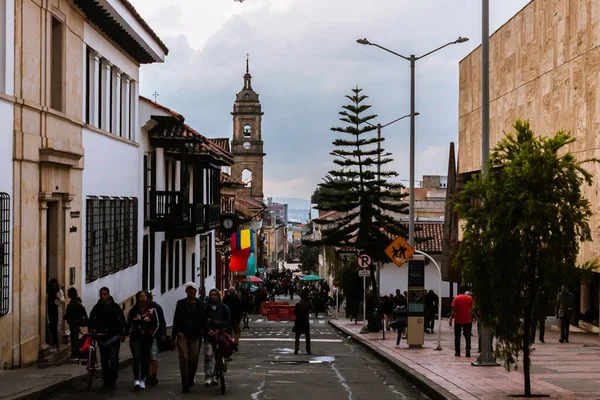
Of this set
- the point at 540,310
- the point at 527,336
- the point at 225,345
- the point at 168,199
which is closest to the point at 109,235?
the point at 168,199

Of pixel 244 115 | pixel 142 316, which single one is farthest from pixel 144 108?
pixel 244 115

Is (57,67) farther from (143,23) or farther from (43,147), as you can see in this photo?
(143,23)

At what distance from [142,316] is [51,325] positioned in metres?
4.87

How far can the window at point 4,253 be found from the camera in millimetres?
17141

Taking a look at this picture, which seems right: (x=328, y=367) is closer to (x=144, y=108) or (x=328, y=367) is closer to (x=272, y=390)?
(x=272, y=390)

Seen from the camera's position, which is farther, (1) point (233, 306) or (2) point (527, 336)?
(1) point (233, 306)

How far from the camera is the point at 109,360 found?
16109 mm

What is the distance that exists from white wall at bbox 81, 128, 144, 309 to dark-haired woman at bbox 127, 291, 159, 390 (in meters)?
8.14

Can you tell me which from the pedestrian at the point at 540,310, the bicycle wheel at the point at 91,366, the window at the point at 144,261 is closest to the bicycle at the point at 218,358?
the bicycle wheel at the point at 91,366

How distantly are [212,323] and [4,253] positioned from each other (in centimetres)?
390

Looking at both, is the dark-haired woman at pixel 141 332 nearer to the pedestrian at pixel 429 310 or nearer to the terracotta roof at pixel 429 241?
the pedestrian at pixel 429 310

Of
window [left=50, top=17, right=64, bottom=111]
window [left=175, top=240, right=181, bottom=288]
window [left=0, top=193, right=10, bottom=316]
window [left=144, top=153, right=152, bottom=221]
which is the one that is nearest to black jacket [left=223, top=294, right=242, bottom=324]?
window [left=50, top=17, right=64, bottom=111]

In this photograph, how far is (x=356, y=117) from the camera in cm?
4606

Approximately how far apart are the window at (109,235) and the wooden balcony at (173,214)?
2980mm
